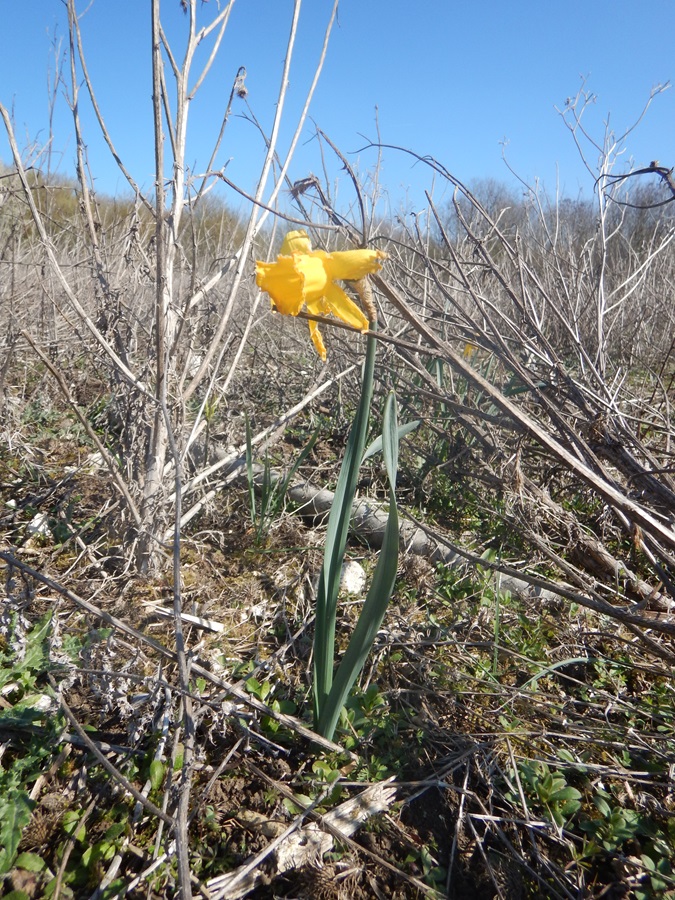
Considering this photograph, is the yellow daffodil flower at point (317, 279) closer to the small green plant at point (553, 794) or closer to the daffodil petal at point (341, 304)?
the daffodil petal at point (341, 304)

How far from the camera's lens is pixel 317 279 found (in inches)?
41.4

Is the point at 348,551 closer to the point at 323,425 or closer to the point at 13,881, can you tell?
the point at 323,425

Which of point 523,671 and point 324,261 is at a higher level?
point 324,261

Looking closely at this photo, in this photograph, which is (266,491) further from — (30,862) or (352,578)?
(30,862)

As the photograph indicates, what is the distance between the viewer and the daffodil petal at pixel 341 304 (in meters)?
1.08

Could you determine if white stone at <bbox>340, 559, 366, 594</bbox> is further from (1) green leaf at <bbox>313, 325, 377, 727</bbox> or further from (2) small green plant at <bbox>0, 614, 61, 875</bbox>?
(2) small green plant at <bbox>0, 614, 61, 875</bbox>

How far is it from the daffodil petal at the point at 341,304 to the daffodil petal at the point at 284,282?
7cm

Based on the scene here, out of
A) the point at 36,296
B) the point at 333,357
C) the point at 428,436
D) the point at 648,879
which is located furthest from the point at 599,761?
the point at 36,296

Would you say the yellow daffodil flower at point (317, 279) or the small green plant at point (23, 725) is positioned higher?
the yellow daffodil flower at point (317, 279)

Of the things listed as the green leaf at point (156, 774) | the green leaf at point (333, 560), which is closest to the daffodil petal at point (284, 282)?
the green leaf at point (333, 560)

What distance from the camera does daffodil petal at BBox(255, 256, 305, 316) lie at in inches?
41.0

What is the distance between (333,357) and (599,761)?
7.24ft

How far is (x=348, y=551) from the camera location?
2150mm

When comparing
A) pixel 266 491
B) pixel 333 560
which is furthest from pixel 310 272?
pixel 266 491
